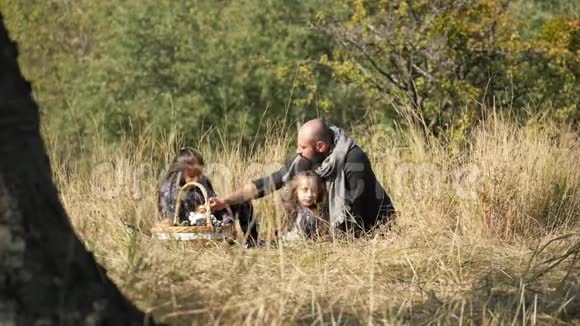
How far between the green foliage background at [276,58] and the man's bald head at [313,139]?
5.39m

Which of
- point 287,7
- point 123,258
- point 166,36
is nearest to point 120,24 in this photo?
point 166,36

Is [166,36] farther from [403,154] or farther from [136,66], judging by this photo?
[403,154]

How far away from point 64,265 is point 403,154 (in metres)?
5.52

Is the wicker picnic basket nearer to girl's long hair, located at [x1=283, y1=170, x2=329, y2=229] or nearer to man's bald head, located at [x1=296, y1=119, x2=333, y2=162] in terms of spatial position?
girl's long hair, located at [x1=283, y1=170, x2=329, y2=229]

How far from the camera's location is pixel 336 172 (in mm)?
7387

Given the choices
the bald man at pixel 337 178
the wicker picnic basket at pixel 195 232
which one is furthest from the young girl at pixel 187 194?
the wicker picnic basket at pixel 195 232

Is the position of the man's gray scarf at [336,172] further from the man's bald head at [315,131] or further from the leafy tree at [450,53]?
the leafy tree at [450,53]

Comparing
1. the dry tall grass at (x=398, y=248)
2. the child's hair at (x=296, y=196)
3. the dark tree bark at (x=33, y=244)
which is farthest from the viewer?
the child's hair at (x=296, y=196)

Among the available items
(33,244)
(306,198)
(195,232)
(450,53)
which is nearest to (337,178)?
(306,198)

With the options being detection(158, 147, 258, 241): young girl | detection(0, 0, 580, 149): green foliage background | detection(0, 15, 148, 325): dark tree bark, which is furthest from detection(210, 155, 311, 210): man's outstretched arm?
detection(0, 0, 580, 149): green foliage background

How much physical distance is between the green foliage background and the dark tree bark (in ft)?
31.5

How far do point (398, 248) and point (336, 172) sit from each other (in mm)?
1737

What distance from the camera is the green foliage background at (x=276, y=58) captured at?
14.9 meters

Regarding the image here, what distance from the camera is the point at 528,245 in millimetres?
6336
